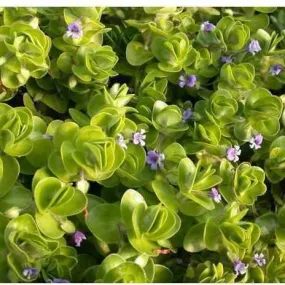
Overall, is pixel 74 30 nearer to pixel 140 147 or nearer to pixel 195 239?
pixel 140 147

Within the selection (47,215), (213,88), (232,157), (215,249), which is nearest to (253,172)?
(232,157)

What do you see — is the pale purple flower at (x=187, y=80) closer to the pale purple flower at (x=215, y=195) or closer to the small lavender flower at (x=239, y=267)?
the pale purple flower at (x=215, y=195)

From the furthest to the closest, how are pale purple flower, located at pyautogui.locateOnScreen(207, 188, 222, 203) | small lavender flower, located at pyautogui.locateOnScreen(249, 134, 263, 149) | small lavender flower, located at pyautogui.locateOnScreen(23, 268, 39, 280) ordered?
small lavender flower, located at pyautogui.locateOnScreen(249, 134, 263, 149) < pale purple flower, located at pyautogui.locateOnScreen(207, 188, 222, 203) < small lavender flower, located at pyautogui.locateOnScreen(23, 268, 39, 280)

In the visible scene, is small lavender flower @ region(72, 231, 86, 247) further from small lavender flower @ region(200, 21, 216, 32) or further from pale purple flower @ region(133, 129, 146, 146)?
small lavender flower @ region(200, 21, 216, 32)

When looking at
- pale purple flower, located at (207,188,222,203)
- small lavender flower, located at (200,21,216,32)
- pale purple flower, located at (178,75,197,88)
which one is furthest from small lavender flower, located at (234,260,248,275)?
small lavender flower, located at (200,21,216,32)

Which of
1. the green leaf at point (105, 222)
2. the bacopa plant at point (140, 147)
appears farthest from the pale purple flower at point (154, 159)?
the green leaf at point (105, 222)

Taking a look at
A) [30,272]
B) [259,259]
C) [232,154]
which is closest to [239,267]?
[259,259]
